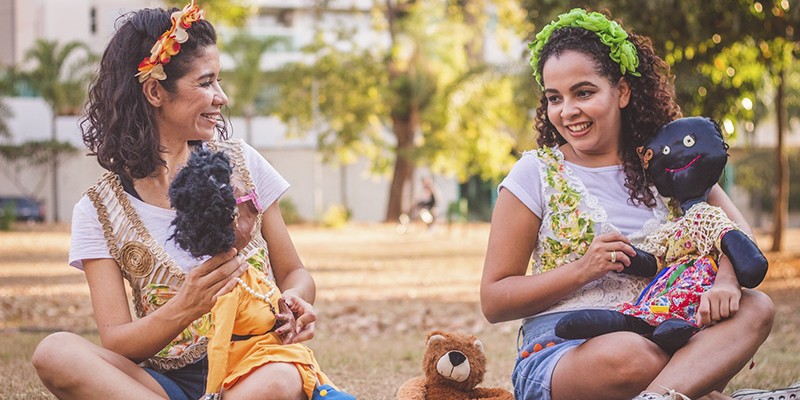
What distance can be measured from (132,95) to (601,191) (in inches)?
65.5

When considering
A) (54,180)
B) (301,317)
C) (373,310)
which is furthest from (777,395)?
(54,180)

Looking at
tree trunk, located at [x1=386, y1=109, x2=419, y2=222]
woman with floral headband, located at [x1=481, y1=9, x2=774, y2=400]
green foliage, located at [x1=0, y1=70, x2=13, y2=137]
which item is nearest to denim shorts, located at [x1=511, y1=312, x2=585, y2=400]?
woman with floral headband, located at [x1=481, y1=9, x2=774, y2=400]

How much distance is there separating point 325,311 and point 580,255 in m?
6.19

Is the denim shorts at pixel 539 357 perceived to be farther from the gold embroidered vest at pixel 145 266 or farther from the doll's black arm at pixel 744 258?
the gold embroidered vest at pixel 145 266

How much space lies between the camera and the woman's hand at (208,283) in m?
2.96

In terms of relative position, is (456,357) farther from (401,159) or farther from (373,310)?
(401,159)

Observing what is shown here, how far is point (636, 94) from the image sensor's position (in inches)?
141

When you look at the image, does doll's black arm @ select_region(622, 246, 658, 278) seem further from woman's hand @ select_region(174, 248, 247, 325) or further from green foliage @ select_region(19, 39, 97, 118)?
green foliage @ select_region(19, 39, 97, 118)

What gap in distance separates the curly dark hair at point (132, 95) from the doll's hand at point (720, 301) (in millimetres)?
1822

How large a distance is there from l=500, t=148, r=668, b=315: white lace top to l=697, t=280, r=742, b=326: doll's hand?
335mm

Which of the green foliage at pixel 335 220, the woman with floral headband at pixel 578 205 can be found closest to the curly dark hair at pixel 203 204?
the woman with floral headband at pixel 578 205

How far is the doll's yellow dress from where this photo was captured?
2.96m

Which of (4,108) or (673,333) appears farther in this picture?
(4,108)

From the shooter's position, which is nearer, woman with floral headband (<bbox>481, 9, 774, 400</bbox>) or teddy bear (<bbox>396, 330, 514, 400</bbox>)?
woman with floral headband (<bbox>481, 9, 774, 400</bbox>)
